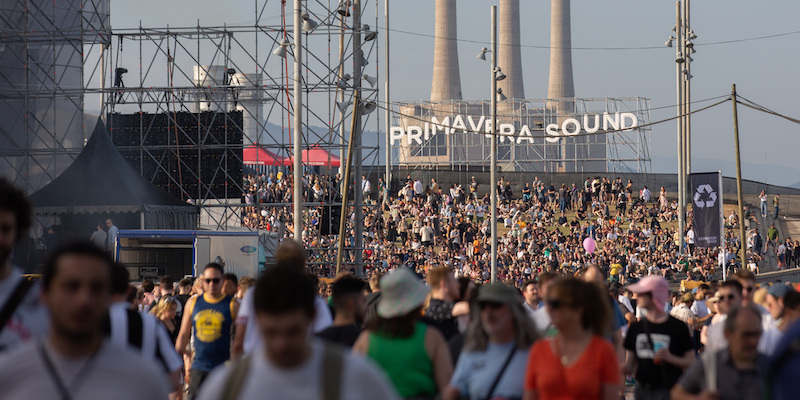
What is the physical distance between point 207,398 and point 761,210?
4475cm

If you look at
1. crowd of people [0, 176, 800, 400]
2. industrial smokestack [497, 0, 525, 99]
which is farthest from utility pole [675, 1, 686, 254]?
industrial smokestack [497, 0, 525, 99]

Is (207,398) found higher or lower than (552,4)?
lower

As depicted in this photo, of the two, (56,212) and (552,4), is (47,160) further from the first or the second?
(552,4)

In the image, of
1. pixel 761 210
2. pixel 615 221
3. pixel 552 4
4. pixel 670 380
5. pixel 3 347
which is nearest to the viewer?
pixel 3 347

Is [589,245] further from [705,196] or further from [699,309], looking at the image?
[699,309]

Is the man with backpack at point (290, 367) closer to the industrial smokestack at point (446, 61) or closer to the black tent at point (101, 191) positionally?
the black tent at point (101, 191)

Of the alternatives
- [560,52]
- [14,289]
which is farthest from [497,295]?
[560,52]

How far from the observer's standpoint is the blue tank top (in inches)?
331

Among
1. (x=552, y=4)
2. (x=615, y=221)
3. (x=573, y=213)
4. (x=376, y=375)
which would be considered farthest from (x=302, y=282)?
(x=552, y=4)

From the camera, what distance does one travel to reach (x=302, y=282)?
329cm

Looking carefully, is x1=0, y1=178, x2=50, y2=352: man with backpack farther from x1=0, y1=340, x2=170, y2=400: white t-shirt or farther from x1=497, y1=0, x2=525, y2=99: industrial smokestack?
x1=497, y1=0, x2=525, y2=99: industrial smokestack

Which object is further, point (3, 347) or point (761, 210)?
point (761, 210)

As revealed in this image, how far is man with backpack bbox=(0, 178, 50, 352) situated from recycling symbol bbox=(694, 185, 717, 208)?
23552mm

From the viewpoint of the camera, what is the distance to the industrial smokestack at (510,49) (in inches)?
4360
